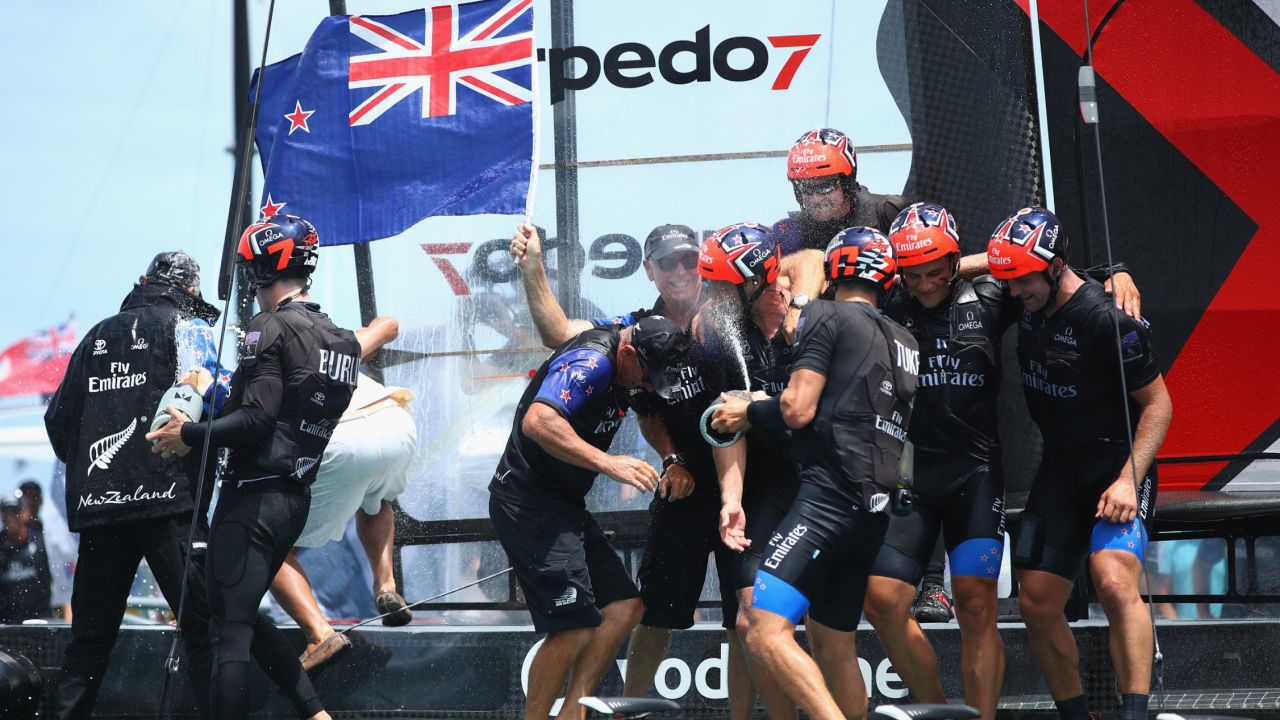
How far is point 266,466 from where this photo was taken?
18.2ft

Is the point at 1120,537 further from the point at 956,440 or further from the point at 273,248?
the point at 273,248

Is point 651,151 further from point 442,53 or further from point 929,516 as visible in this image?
point 929,516

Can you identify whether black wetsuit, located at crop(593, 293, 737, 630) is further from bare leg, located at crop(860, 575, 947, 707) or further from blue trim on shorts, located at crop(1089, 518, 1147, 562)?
blue trim on shorts, located at crop(1089, 518, 1147, 562)

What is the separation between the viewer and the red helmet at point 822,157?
6043mm

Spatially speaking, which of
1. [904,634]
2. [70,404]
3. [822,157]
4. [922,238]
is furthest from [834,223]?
[70,404]

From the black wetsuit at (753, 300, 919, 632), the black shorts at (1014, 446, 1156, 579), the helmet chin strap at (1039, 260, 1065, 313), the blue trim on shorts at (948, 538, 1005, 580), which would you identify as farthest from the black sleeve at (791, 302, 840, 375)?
the black shorts at (1014, 446, 1156, 579)

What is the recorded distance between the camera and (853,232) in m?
5.23

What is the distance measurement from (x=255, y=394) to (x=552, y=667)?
1.52 m

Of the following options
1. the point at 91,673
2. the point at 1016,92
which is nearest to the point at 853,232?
the point at 1016,92

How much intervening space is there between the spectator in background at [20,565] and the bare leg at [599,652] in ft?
21.7

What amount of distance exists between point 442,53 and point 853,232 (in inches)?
112

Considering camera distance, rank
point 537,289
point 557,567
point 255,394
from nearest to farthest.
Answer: point 557,567 → point 255,394 → point 537,289

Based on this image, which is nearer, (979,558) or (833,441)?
(833,441)

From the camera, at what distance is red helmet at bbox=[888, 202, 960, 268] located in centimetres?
565
